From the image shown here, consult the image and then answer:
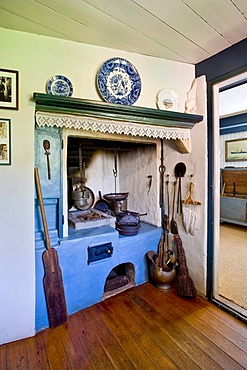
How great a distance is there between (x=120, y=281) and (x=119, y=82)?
72.2 inches

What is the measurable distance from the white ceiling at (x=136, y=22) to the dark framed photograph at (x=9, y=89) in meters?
0.29

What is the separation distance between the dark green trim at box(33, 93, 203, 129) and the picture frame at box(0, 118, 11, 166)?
9.2 inches

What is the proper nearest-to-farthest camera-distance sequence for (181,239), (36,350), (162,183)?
1. (36,350)
2. (181,239)
3. (162,183)

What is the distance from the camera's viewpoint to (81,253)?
1.84 meters

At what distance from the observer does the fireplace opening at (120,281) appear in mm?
2146

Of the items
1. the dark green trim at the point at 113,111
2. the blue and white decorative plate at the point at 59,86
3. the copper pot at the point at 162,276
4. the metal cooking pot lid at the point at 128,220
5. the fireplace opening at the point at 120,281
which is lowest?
the fireplace opening at the point at 120,281

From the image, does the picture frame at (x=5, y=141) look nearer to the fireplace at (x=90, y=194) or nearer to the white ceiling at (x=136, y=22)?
the fireplace at (x=90, y=194)

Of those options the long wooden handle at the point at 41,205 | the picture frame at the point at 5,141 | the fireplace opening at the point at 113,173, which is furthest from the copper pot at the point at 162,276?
the picture frame at the point at 5,141

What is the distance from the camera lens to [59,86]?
1562 mm

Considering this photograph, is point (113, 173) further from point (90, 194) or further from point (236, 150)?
point (236, 150)

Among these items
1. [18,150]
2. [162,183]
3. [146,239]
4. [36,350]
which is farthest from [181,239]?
[18,150]

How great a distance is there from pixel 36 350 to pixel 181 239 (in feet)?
4.90

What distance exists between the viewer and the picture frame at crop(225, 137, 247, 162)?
4.55 meters

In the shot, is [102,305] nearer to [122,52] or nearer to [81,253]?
[81,253]
